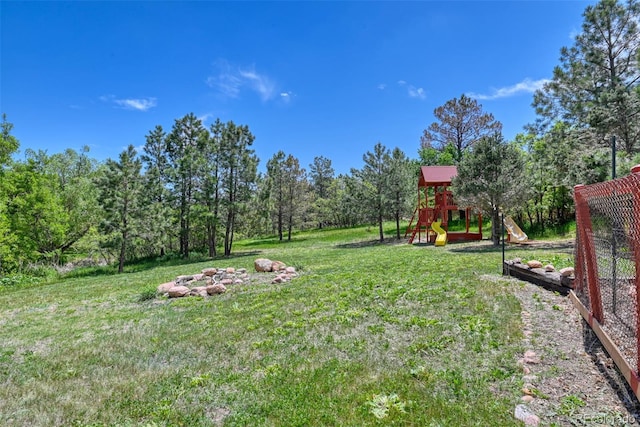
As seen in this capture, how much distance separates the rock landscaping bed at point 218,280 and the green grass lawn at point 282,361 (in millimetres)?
1078

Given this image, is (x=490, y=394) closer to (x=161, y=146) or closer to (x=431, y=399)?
(x=431, y=399)

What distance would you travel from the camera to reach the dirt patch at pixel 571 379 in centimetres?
265

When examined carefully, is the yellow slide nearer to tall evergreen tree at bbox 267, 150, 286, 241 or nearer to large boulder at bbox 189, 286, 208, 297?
large boulder at bbox 189, 286, 208, 297

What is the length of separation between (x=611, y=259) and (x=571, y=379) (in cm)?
134

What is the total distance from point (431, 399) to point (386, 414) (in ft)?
1.59

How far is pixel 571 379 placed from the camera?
320 cm

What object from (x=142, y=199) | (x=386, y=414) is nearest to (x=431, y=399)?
(x=386, y=414)

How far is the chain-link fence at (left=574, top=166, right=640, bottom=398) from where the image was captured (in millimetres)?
2836

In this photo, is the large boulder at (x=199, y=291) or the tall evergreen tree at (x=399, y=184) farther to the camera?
the tall evergreen tree at (x=399, y=184)

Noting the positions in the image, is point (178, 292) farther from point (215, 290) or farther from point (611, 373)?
point (611, 373)

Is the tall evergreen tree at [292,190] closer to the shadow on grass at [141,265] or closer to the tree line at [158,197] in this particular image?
the tree line at [158,197]

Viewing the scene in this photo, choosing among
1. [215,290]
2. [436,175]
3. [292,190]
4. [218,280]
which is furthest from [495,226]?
[292,190]

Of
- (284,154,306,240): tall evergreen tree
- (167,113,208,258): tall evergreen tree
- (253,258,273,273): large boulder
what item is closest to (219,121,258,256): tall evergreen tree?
(167,113,208,258): tall evergreen tree

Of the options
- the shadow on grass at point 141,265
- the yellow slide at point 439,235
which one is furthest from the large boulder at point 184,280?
the yellow slide at point 439,235
